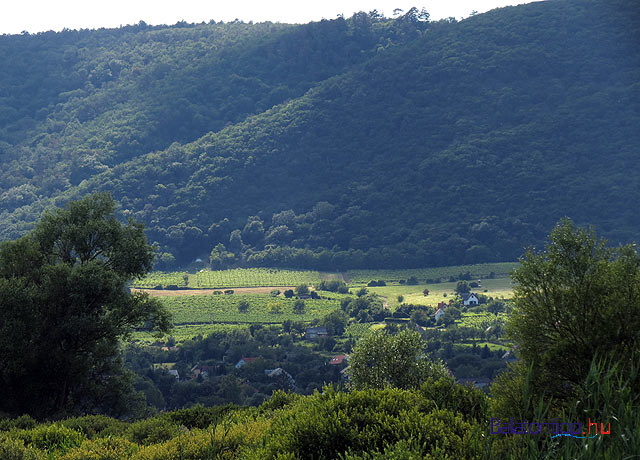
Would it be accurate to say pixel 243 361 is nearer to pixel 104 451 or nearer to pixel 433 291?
pixel 104 451

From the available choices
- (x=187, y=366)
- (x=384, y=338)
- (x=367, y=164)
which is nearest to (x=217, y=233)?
(x=367, y=164)

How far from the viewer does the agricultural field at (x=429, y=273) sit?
419 feet

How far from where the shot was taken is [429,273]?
133 meters

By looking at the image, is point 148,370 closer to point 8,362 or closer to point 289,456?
point 8,362

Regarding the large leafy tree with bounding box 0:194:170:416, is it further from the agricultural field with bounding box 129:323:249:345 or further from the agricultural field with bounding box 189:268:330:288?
the agricultural field with bounding box 189:268:330:288

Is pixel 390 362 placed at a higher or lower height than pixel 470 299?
higher

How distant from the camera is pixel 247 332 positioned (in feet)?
268

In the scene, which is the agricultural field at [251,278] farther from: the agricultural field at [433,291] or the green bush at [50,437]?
the green bush at [50,437]

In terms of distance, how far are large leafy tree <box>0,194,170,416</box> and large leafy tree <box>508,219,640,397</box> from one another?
14966 millimetres

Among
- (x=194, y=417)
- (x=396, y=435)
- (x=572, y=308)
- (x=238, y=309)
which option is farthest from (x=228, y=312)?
(x=396, y=435)

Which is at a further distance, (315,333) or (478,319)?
(478,319)

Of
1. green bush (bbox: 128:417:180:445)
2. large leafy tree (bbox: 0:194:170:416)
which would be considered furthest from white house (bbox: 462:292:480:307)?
green bush (bbox: 128:417:180:445)

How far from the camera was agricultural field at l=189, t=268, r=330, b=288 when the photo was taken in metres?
127

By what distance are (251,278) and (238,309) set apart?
32558 mm
